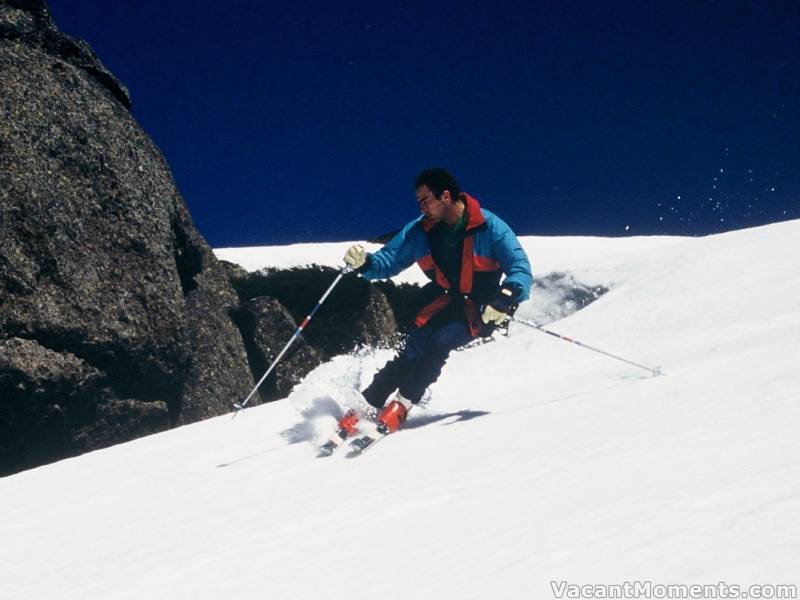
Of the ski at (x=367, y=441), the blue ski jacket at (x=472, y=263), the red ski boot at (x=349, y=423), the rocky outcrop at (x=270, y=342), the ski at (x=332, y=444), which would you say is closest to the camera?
the ski at (x=367, y=441)

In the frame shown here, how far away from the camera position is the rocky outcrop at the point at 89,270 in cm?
808

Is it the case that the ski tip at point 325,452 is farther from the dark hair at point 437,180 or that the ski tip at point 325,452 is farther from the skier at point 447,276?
the dark hair at point 437,180

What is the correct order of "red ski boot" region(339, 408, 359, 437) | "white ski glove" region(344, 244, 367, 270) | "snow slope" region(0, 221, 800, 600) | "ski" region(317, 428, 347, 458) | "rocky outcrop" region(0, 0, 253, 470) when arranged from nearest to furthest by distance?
"snow slope" region(0, 221, 800, 600)
"ski" region(317, 428, 347, 458)
"red ski boot" region(339, 408, 359, 437)
"white ski glove" region(344, 244, 367, 270)
"rocky outcrop" region(0, 0, 253, 470)

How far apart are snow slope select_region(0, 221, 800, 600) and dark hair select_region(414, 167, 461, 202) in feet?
5.22

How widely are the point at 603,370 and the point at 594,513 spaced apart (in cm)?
424

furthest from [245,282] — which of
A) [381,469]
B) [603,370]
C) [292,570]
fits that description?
[292,570]

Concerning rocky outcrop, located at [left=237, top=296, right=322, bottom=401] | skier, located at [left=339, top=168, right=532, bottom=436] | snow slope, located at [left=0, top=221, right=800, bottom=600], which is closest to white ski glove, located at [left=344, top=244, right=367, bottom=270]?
skier, located at [left=339, top=168, right=532, bottom=436]

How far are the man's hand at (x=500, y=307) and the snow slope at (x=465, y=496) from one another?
26.5 inches

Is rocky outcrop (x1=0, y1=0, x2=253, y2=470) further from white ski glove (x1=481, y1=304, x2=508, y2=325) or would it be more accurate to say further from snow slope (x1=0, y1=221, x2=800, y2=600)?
white ski glove (x1=481, y1=304, x2=508, y2=325)

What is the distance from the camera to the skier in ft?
16.6

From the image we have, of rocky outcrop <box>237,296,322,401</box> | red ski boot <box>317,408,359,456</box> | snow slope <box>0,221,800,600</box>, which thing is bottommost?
snow slope <box>0,221,800,600</box>

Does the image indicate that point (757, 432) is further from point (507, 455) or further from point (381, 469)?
point (381, 469)

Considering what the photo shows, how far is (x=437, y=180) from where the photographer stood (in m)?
5.09

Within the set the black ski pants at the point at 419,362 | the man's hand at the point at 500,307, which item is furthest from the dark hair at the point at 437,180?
the black ski pants at the point at 419,362
